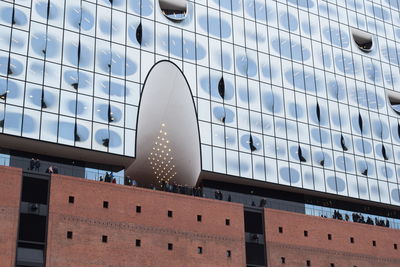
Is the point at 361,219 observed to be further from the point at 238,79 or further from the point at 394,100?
the point at 238,79

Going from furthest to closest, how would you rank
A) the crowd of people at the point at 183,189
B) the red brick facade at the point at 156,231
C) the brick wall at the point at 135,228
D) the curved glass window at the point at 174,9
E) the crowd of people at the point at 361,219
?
the crowd of people at the point at 361,219
the curved glass window at the point at 174,9
the crowd of people at the point at 183,189
the brick wall at the point at 135,228
the red brick facade at the point at 156,231

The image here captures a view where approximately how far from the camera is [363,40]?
54.7 m

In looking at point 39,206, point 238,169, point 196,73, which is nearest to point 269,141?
point 238,169

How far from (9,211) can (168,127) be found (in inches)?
494

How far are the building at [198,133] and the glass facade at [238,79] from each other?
92 mm

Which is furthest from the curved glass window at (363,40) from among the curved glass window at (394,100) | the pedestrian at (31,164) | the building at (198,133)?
the pedestrian at (31,164)

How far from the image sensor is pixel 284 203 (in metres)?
45.9

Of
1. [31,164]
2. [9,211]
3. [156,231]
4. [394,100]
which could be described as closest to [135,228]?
[156,231]

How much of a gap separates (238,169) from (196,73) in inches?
247

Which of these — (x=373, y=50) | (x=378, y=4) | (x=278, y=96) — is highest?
(x=378, y=4)

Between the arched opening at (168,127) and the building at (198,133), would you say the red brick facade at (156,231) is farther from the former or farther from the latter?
the arched opening at (168,127)

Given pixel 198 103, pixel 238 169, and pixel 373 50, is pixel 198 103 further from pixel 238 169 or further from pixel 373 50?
pixel 373 50

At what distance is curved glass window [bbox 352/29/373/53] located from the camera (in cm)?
5388

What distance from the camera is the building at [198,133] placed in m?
36.0
